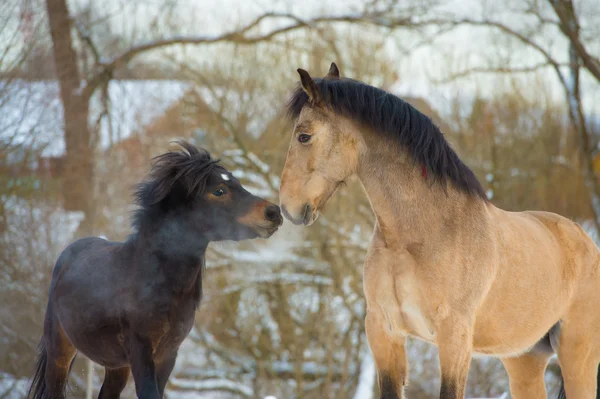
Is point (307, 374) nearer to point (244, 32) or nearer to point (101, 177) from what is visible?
point (101, 177)

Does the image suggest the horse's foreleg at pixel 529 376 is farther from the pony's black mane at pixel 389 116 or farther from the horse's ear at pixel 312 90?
the horse's ear at pixel 312 90

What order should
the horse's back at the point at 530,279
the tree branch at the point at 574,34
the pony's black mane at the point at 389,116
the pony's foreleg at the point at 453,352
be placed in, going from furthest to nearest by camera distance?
the tree branch at the point at 574,34, the horse's back at the point at 530,279, the pony's black mane at the point at 389,116, the pony's foreleg at the point at 453,352

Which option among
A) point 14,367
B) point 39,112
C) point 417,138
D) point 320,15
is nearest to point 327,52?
point 320,15

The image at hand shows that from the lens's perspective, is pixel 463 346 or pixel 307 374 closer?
pixel 463 346

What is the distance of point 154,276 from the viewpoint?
2.89 m

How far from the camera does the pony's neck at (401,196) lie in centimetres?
288

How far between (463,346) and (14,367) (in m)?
6.62

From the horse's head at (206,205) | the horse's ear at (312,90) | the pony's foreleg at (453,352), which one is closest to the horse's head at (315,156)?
the horse's ear at (312,90)

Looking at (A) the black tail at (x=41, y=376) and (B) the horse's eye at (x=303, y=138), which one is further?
(A) the black tail at (x=41, y=376)

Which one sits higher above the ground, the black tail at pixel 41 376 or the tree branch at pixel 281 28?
the tree branch at pixel 281 28

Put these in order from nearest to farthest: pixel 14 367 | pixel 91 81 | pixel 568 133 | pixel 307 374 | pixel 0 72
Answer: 1. pixel 0 72
2. pixel 14 367
3. pixel 91 81
4. pixel 307 374
5. pixel 568 133

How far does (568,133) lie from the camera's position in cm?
1395

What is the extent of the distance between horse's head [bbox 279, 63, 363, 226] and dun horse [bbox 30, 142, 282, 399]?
0.22 m

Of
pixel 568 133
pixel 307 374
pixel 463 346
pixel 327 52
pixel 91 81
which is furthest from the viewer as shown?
pixel 568 133
